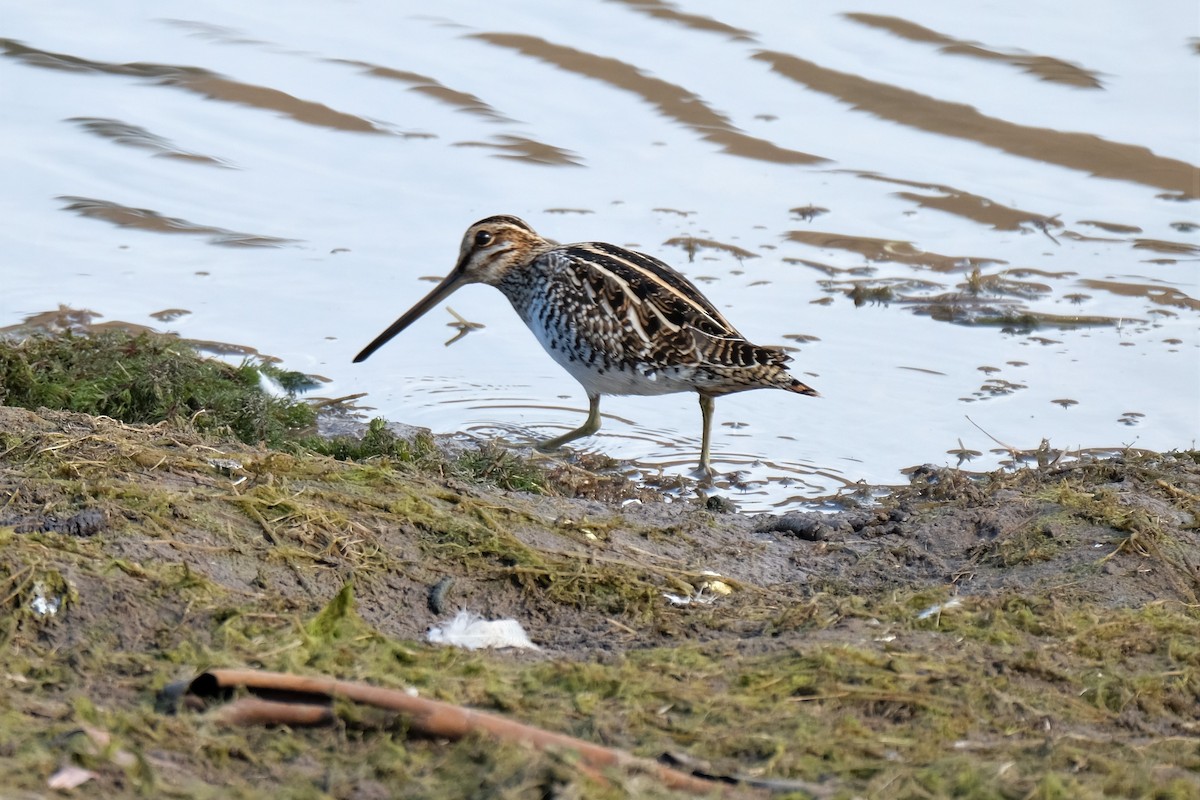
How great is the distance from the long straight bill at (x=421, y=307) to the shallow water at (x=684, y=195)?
22 cm

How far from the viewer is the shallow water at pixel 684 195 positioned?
7953 millimetres

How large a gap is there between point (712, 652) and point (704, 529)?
1.60 metres

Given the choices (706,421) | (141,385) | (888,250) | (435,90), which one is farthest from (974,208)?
(141,385)

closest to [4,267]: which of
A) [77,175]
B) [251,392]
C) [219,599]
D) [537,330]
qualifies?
[77,175]

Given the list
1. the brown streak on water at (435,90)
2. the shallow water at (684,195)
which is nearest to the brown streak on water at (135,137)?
the shallow water at (684,195)

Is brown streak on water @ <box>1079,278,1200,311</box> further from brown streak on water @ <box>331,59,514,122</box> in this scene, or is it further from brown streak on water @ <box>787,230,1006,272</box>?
brown streak on water @ <box>331,59,514,122</box>

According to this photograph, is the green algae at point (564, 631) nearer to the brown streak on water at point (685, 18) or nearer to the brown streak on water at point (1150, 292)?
the brown streak on water at point (1150, 292)

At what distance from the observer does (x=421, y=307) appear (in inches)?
320

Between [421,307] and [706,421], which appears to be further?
[421,307]

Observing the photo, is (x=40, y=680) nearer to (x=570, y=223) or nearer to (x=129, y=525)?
(x=129, y=525)

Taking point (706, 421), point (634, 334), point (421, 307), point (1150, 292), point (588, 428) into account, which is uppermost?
point (1150, 292)

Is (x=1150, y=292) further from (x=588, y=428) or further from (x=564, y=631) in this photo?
(x=564, y=631)

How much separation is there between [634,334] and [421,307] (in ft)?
5.01

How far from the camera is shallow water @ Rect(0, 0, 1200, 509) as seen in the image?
795 cm
